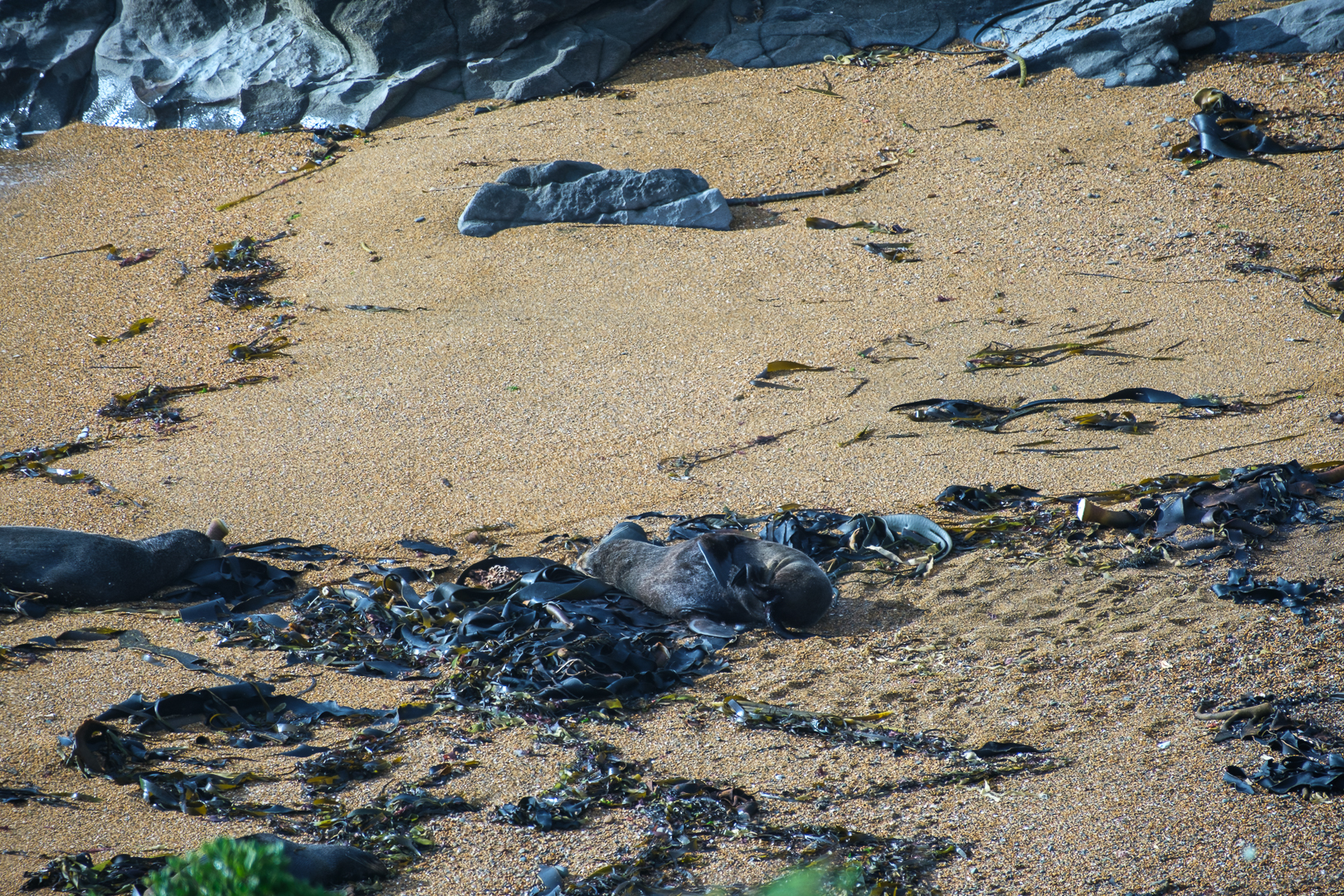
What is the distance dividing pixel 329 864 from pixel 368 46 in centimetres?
1088

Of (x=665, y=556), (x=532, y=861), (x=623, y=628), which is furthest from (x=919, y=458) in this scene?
(x=532, y=861)

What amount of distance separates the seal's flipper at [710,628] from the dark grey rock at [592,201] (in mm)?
5285

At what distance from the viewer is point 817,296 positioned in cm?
773

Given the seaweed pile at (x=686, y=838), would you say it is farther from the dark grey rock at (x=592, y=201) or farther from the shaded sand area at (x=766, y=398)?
the dark grey rock at (x=592, y=201)

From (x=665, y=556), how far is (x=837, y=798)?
179 centimetres

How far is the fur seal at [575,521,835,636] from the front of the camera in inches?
165

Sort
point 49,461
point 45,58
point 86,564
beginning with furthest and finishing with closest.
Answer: point 45,58
point 49,461
point 86,564

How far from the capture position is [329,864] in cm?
265

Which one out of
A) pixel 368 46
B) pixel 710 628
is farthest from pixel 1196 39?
pixel 368 46

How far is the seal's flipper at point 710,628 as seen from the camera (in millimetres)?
4246

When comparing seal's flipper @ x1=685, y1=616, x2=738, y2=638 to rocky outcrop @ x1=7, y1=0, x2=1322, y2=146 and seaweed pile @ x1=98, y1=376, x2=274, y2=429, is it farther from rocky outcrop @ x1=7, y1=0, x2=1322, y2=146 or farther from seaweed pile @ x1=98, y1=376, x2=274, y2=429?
rocky outcrop @ x1=7, y1=0, x2=1322, y2=146

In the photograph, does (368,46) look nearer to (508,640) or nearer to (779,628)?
(508,640)

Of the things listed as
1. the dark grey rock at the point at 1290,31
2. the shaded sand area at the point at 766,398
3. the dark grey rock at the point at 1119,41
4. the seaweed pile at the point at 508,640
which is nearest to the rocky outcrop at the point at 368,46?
the dark grey rock at the point at 1119,41

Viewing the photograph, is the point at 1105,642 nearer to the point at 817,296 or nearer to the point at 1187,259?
the point at 817,296
